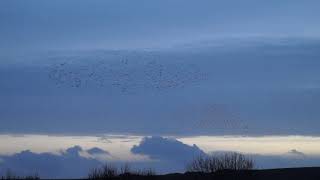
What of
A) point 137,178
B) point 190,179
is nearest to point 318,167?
point 190,179

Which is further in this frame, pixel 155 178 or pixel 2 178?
pixel 155 178

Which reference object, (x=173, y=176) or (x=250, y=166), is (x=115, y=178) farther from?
(x=250, y=166)

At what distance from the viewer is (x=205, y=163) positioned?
90.1 meters

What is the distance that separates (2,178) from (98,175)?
36.6ft

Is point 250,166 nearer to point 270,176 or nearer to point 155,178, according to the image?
point 270,176

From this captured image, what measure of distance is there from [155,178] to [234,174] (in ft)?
33.4

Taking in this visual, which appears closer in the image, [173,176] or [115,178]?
[115,178]

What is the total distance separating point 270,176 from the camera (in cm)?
9100

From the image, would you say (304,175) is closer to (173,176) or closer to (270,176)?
(270,176)

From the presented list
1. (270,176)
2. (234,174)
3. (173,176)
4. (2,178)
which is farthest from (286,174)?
(2,178)

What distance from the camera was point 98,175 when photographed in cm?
8550

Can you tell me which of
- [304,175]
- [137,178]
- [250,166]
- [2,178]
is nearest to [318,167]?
[304,175]

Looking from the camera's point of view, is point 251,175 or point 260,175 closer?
point 251,175

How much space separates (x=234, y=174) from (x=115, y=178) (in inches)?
564
